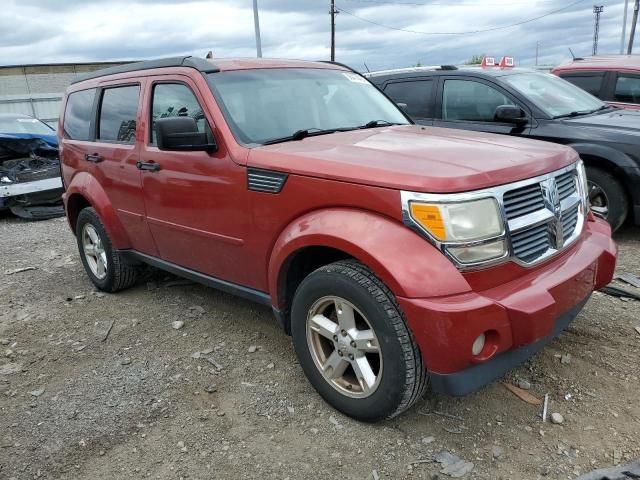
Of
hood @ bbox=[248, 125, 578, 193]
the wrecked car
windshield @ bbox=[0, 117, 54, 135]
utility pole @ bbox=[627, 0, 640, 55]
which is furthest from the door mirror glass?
utility pole @ bbox=[627, 0, 640, 55]

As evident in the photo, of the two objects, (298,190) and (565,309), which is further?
(298,190)

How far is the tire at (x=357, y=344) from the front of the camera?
8.24ft

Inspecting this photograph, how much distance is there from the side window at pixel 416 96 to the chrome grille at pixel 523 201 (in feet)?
13.5

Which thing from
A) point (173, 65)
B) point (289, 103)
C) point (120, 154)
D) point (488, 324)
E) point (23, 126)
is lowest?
point (488, 324)

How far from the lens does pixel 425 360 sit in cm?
245

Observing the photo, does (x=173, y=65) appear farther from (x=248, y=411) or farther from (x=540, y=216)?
(x=540, y=216)

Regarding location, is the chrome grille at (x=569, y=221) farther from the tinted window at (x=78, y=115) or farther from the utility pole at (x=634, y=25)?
the utility pole at (x=634, y=25)

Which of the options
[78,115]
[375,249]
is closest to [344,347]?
[375,249]

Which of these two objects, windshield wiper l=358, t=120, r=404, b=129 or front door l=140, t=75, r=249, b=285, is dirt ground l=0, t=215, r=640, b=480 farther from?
windshield wiper l=358, t=120, r=404, b=129

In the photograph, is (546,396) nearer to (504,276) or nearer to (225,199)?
(504,276)

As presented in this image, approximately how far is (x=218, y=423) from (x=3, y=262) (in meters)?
4.60

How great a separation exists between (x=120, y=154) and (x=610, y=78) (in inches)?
268

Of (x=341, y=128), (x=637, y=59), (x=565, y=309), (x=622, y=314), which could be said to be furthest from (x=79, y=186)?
(x=637, y=59)

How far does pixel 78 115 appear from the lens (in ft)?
16.4
